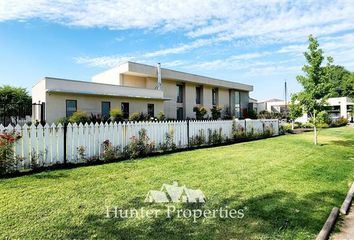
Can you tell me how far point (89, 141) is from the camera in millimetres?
9016

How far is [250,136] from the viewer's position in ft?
59.3

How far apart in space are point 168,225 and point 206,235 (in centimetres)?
60

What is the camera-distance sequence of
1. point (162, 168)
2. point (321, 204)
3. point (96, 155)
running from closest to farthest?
point (321, 204) < point (162, 168) < point (96, 155)

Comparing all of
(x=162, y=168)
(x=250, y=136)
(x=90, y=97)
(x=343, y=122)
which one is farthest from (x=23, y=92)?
(x=343, y=122)

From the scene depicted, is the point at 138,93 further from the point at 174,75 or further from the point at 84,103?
the point at 174,75

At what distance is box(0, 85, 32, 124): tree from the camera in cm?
2828

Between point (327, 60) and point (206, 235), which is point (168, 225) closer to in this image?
point (206, 235)

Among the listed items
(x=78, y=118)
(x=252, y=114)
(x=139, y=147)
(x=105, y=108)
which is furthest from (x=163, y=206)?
(x=252, y=114)

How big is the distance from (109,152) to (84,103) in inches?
493

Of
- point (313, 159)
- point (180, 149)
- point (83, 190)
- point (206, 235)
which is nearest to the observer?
point (206, 235)
